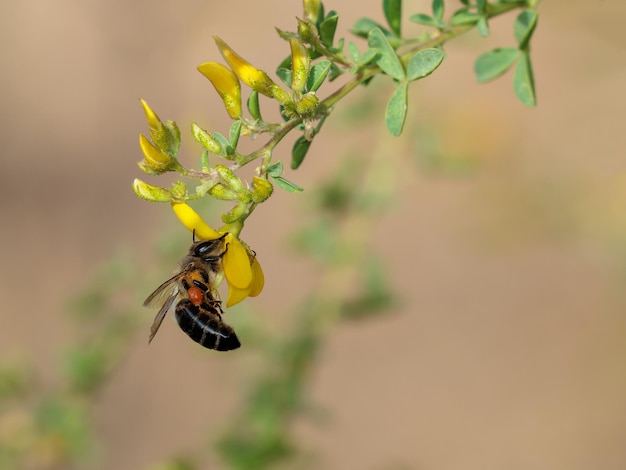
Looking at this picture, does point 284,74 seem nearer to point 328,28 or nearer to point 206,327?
point 328,28

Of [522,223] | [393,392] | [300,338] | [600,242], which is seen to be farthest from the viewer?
[393,392]

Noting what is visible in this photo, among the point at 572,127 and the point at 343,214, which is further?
the point at 572,127

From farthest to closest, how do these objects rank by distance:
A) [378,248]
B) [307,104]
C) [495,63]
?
1. [378,248]
2. [495,63]
3. [307,104]

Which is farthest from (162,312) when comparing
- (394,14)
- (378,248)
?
(378,248)

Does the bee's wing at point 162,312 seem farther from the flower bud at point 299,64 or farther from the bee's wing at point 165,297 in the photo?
the flower bud at point 299,64

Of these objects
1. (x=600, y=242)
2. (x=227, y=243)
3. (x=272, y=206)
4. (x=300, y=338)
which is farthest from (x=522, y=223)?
(x=227, y=243)

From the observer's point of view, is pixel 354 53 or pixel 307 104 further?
pixel 354 53

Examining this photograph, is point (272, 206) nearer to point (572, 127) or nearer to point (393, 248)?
point (393, 248)
